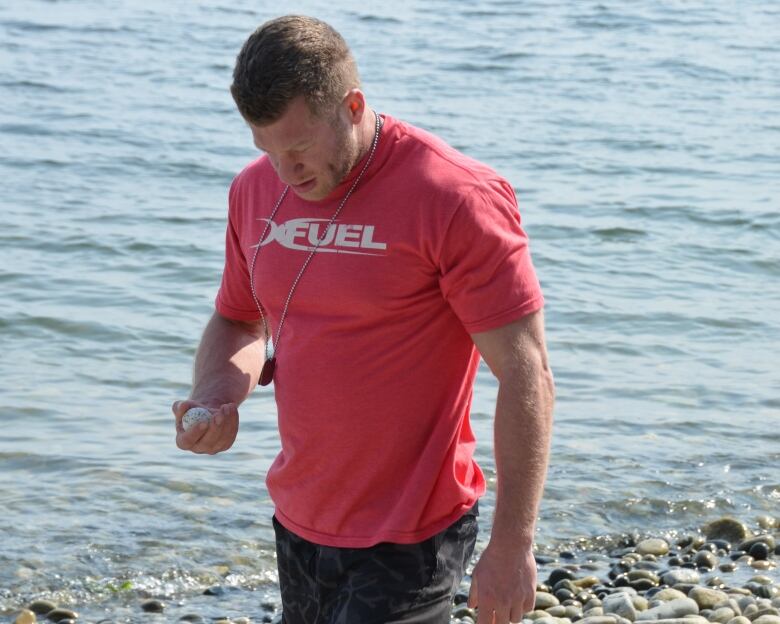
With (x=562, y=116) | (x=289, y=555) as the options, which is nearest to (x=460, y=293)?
(x=289, y=555)

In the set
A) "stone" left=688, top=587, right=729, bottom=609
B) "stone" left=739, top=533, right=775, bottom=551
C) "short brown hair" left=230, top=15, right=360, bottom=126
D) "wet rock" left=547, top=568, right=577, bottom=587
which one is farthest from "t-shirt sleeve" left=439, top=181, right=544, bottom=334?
"stone" left=739, top=533, right=775, bottom=551

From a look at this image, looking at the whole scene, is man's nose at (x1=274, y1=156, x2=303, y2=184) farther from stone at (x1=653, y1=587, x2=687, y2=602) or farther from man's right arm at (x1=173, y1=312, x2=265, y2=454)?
stone at (x1=653, y1=587, x2=687, y2=602)

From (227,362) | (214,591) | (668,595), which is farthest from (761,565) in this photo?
(227,362)

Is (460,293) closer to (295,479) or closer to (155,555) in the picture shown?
(295,479)

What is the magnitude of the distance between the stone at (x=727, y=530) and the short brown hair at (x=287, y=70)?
4.30m

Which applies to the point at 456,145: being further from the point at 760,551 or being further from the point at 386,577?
the point at 386,577

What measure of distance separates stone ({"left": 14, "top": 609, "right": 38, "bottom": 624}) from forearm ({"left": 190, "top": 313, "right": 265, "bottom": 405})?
2402 millimetres

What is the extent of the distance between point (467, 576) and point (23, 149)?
34.1 ft

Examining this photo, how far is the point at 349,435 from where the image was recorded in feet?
11.1

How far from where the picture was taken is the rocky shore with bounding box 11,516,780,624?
5.73 m

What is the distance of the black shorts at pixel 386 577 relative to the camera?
335 centimetres

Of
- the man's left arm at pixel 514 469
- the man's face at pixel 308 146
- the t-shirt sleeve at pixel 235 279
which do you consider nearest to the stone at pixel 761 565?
the t-shirt sleeve at pixel 235 279

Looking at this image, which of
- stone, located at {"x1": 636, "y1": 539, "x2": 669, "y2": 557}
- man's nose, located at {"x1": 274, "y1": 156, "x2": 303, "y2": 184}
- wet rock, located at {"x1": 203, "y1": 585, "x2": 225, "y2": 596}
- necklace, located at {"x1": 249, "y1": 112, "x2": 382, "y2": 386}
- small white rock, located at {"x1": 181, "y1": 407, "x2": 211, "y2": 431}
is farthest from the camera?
stone, located at {"x1": 636, "y1": 539, "x2": 669, "y2": 557}

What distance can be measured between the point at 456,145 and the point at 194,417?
510 inches
